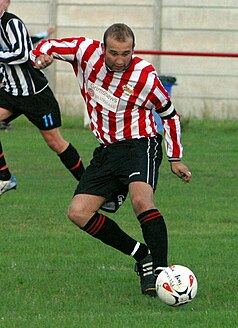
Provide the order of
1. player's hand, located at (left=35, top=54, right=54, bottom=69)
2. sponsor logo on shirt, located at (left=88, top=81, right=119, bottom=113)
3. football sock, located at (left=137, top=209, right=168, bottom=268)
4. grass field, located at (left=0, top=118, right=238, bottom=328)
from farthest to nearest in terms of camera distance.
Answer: sponsor logo on shirt, located at (left=88, top=81, right=119, bottom=113), player's hand, located at (left=35, top=54, right=54, bottom=69), football sock, located at (left=137, top=209, right=168, bottom=268), grass field, located at (left=0, top=118, right=238, bottom=328)

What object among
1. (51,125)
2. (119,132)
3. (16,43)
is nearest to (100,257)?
(119,132)

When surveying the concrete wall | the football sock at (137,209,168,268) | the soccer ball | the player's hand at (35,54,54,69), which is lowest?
the concrete wall

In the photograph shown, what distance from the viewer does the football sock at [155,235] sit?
6414 millimetres

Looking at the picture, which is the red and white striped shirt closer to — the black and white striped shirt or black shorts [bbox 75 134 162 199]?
black shorts [bbox 75 134 162 199]

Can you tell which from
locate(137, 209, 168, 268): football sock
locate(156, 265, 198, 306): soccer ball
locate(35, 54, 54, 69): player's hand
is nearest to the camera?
locate(156, 265, 198, 306): soccer ball

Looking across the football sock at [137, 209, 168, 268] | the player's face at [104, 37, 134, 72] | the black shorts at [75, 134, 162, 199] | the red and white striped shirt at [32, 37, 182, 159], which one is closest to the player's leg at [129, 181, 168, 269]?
the football sock at [137, 209, 168, 268]

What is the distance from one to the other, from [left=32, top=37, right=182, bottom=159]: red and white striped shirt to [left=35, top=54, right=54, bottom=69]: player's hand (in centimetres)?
13

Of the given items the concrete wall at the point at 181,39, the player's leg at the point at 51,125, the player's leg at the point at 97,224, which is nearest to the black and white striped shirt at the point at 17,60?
the player's leg at the point at 51,125

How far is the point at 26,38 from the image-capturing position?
33.0 feet

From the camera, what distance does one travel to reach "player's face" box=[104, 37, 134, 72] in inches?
254

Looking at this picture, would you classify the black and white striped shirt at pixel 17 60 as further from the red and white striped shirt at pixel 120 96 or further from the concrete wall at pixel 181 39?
the concrete wall at pixel 181 39

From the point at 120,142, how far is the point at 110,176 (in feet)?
0.76

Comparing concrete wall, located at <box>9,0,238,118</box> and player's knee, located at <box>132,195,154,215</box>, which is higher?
player's knee, located at <box>132,195,154,215</box>

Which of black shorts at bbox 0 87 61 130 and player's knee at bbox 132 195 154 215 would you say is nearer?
player's knee at bbox 132 195 154 215
